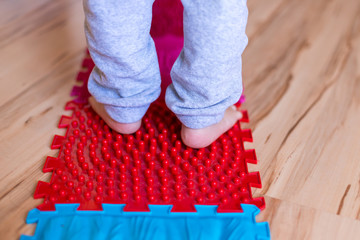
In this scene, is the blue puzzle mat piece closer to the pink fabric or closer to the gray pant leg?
the gray pant leg

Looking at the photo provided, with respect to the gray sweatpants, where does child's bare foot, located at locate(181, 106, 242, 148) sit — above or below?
below

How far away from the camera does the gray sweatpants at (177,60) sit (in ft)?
2.32

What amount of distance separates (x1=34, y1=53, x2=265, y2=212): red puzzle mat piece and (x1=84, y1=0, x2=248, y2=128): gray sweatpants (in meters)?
0.09

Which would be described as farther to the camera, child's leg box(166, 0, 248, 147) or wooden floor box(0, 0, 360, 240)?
wooden floor box(0, 0, 360, 240)

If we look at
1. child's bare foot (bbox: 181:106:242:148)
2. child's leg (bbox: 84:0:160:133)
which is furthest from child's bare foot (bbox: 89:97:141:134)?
child's bare foot (bbox: 181:106:242:148)

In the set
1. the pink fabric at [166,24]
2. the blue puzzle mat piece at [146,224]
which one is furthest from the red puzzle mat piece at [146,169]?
the pink fabric at [166,24]

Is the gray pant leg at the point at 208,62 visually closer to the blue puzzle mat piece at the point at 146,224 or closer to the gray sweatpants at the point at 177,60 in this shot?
the gray sweatpants at the point at 177,60

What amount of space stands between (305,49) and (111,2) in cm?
82

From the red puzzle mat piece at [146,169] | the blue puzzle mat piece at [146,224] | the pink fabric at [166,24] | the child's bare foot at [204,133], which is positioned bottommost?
the blue puzzle mat piece at [146,224]

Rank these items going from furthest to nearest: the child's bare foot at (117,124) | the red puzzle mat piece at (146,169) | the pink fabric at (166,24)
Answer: the pink fabric at (166,24), the child's bare foot at (117,124), the red puzzle mat piece at (146,169)

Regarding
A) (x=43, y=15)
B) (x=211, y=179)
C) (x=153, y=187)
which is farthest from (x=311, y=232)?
(x=43, y=15)

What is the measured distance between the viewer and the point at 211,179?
0.85 meters

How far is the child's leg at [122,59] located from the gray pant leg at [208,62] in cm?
7

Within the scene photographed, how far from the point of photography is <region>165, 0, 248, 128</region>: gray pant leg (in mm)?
701
